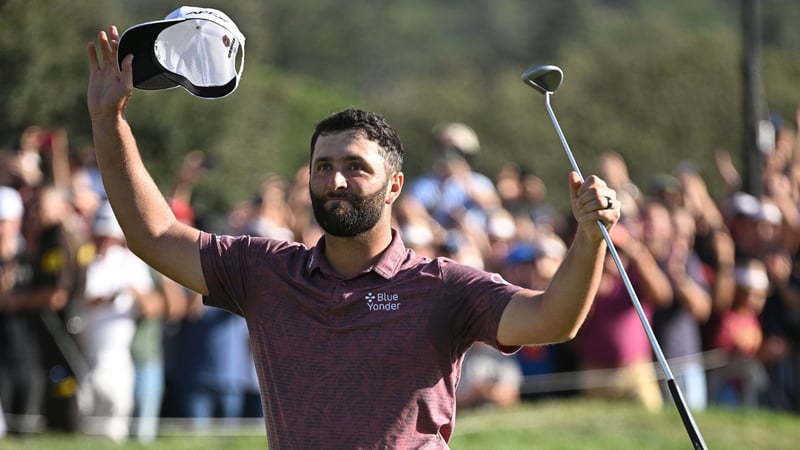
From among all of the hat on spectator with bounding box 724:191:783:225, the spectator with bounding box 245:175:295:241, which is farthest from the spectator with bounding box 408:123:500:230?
the hat on spectator with bounding box 724:191:783:225

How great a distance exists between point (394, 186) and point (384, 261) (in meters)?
0.33

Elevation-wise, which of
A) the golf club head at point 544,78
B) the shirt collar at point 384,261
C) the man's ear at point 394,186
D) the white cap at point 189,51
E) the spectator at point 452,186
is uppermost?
the spectator at point 452,186

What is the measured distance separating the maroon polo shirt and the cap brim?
0.91 meters

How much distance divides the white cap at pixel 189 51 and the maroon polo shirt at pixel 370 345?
0.80 m

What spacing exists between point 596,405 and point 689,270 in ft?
5.27

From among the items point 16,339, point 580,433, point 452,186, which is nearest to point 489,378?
point 580,433

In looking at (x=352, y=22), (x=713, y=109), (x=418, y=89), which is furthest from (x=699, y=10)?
(x=713, y=109)

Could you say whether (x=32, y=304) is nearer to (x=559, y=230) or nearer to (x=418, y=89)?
(x=559, y=230)

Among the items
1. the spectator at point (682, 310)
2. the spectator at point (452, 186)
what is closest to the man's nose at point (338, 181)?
the spectator at point (682, 310)

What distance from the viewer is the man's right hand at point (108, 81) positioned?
5082 millimetres

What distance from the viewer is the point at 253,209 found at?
501 inches

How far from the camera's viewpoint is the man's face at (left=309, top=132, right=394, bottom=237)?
16.3ft

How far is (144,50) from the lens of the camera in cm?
520

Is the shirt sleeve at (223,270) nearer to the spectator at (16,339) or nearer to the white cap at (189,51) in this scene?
the white cap at (189,51)
